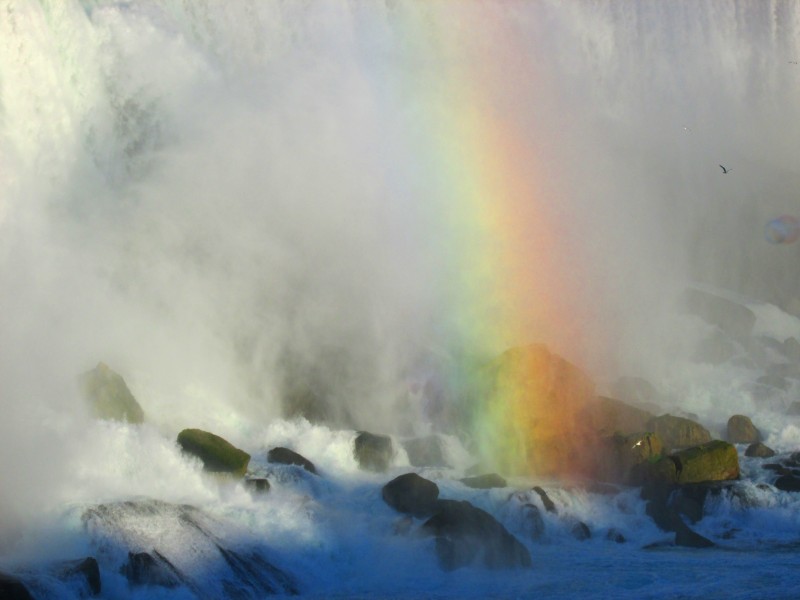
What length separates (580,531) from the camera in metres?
21.1

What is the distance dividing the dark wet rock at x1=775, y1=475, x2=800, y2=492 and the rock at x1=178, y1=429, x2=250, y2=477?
1166 centimetres

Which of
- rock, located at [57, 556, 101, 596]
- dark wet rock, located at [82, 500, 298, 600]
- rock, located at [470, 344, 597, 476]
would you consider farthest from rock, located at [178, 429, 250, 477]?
rock, located at [470, 344, 597, 476]

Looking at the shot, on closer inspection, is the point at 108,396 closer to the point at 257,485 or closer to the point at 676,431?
the point at 257,485

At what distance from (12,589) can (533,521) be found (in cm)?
1058

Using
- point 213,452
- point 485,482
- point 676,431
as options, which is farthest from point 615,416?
point 213,452

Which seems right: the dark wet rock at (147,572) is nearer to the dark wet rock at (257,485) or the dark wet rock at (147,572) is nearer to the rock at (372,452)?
the dark wet rock at (257,485)

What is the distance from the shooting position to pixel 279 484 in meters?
20.4

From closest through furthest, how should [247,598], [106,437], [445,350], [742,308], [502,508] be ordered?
1. [247,598]
2. [106,437]
3. [502,508]
4. [445,350]
5. [742,308]

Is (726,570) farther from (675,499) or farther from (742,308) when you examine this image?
(742,308)

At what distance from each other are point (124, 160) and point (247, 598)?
1866cm

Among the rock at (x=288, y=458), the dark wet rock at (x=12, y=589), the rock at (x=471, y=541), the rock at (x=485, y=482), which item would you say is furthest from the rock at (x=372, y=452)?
the dark wet rock at (x=12, y=589)

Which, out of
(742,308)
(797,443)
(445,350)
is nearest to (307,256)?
(445,350)

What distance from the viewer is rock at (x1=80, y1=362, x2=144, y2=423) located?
21453mm

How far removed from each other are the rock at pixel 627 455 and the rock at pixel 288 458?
6882 millimetres
